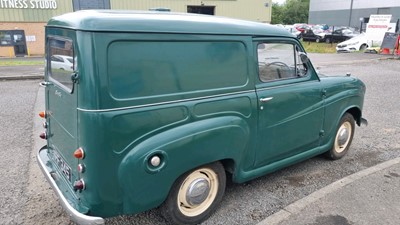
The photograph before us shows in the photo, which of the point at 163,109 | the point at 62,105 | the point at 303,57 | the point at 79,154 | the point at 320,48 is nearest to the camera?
the point at 79,154

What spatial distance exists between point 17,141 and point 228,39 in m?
4.07

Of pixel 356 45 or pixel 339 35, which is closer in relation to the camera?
pixel 356 45

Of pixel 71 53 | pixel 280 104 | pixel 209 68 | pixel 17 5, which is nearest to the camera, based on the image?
pixel 71 53

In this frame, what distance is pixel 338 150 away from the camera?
4.75 m

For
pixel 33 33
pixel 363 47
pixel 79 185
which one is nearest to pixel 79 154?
pixel 79 185

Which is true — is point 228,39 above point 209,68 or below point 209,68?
above

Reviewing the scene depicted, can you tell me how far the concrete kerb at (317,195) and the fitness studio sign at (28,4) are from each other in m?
24.6

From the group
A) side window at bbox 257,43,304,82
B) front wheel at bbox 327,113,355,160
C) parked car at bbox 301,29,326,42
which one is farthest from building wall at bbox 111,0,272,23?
side window at bbox 257,43,304,82

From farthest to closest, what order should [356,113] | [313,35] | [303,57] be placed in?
[313,35] → [356,113] → [303,57]

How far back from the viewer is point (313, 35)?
35.0 metres

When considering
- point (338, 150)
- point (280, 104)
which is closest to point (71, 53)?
point (280, 104)

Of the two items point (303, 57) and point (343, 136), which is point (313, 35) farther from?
point (303, 57)

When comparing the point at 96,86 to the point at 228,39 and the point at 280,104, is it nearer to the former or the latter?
the point at 228,39

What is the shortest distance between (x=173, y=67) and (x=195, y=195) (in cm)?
120
